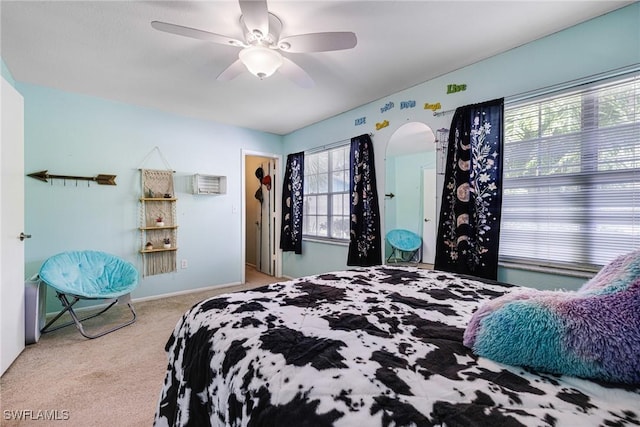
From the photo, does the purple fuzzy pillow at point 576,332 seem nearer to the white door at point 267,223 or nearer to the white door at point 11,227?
the white door at point 11,227

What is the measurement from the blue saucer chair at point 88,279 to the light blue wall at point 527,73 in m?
2.85

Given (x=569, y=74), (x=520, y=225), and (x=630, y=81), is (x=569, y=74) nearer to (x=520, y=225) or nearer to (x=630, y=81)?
(x=630, y=81)

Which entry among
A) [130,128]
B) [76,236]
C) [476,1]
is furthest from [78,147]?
[476,1]

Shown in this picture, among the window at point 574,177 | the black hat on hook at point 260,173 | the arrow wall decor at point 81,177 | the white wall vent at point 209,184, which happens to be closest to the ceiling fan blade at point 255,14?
the window at point 574,177

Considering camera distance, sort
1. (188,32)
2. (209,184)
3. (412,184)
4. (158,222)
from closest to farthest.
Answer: (188,32) < (412,184) < (158,222) < (209,184)

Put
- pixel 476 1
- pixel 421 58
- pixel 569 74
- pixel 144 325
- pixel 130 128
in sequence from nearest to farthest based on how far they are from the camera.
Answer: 1. pixel 476 1
2. pixel 569 74
3. pixel 421 58
4. pixel 144 325
5. pixel 130 128

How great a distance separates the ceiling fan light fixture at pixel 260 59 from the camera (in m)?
1.80

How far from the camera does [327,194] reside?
4.03 metres

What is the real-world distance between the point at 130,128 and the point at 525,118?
4.11m

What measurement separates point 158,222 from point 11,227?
A: 1.53 meters

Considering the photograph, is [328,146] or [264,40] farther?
[328,146]

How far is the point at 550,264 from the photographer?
2.08m

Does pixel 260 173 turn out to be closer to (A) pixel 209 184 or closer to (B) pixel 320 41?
(A) pixel 209 184

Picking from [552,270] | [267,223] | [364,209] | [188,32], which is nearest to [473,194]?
[552,270]
